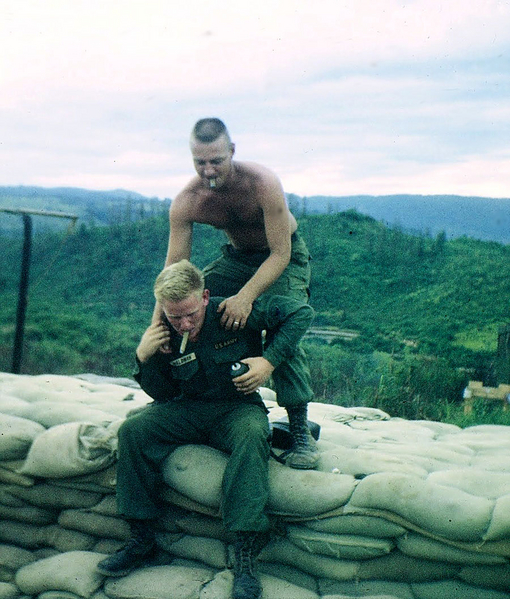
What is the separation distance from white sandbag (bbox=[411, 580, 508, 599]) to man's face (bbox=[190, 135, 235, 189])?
2.05m

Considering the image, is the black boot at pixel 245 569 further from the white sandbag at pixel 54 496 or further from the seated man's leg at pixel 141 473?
the white sandbag at pixel 54 496

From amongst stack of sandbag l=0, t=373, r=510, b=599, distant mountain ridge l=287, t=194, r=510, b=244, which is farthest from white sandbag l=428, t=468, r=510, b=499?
distant mountain ridge l=287, t=194, r=510, b=244

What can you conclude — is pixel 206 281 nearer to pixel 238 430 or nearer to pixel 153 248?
pixel 238 430

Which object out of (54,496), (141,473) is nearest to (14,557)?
(54,496)

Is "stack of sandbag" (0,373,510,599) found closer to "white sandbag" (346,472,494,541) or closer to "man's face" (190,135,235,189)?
"white sandbag" (346,472,494,541)

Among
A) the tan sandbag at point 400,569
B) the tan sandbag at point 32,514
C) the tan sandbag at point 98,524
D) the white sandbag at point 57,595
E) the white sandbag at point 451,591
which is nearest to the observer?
the white sandbag at point 451,591

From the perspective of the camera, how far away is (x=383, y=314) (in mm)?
10977

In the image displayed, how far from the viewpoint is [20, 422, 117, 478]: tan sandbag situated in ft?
12.2

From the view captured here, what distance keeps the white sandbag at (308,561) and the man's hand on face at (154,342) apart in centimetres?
102

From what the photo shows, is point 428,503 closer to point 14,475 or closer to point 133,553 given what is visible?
point 133,553

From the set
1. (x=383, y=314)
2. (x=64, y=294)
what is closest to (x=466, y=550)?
(x=383, y=314)

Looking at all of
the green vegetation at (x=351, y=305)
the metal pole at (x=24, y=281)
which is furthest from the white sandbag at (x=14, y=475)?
the green vegetation at (x=351, y=305)

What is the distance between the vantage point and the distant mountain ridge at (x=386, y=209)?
38.0 ft

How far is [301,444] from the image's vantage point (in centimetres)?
364
